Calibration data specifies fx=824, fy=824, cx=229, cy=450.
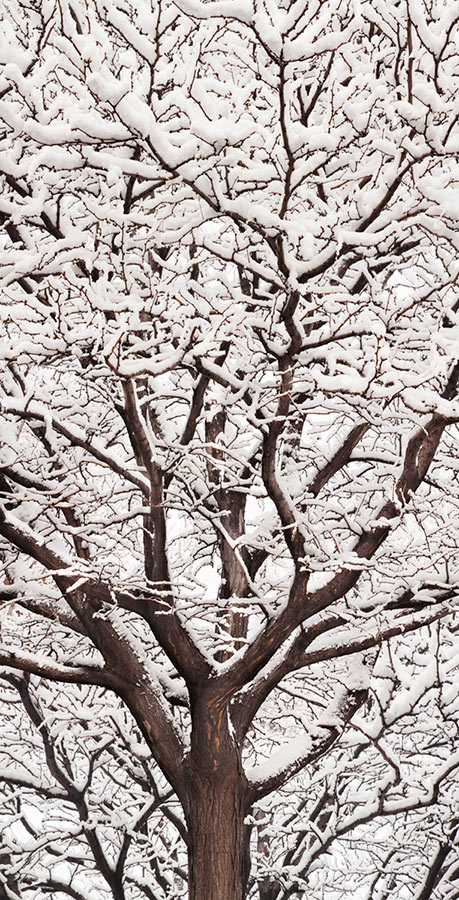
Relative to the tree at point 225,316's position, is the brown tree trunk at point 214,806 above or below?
below

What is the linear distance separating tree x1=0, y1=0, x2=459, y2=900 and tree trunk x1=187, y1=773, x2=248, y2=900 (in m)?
0.01

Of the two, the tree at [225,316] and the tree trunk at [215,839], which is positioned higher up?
the tree at [225,316]

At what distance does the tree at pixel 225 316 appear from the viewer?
3463 mm

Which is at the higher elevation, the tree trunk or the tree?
the tree

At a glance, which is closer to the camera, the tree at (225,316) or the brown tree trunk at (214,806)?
the tree at (225,316)

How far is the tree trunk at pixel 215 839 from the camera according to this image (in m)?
4.32

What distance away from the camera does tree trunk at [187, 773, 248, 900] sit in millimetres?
4324

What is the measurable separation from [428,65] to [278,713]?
4495mm

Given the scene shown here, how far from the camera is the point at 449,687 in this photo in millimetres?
6656

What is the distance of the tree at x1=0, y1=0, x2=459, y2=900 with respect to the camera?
11.4ft

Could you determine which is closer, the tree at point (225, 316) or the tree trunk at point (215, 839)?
the tree at point (225, 316)

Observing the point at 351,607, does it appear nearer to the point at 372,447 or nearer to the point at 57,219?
the point at 372,447

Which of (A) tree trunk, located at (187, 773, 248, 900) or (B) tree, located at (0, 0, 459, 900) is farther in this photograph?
(A) tree trunk, located at (187, 773, 248, 900)

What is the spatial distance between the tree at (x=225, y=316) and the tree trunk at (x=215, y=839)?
0.01 m
